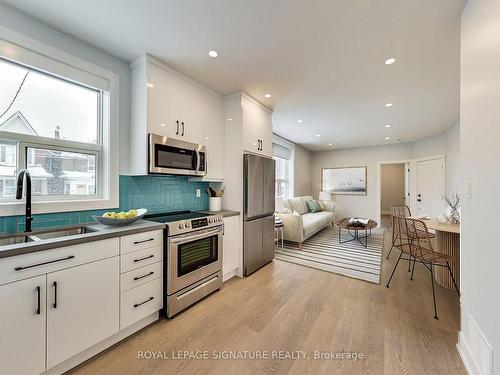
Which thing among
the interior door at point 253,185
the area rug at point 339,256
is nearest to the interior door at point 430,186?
the area rug at point 339,256

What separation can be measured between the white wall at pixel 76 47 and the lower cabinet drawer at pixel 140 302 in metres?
1.23

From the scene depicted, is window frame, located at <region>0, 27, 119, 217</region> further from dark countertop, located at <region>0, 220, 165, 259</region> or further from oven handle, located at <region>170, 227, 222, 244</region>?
A: oven handle, located at <region>170, 227, 222, 244</region>

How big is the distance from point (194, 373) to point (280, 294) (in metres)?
1.28

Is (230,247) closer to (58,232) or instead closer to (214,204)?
(214,204)

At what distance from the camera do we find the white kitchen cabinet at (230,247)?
9.02 ft

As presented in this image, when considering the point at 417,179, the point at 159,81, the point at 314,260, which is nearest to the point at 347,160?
the point at 417,179

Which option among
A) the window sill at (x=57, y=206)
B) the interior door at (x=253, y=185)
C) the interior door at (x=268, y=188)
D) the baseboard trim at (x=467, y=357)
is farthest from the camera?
the interior door at (x=268, y=188)

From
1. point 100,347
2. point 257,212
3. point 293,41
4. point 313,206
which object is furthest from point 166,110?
point 313,206

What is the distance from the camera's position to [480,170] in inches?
53.0

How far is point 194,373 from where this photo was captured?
145 cm

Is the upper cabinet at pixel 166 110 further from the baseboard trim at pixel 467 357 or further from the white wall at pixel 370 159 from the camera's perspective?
the white wall at pixel 370 159

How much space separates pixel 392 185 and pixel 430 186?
392cm

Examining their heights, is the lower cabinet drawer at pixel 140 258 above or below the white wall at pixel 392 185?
below

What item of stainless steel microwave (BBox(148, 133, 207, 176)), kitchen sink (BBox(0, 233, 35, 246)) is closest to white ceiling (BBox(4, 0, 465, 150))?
stainless steel microwave (BBox(148, 133, 207, 176))
